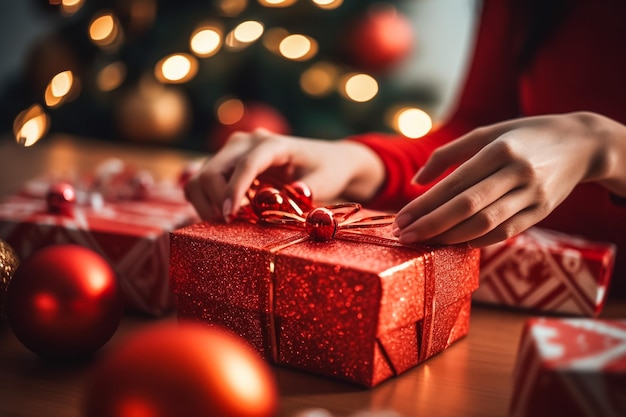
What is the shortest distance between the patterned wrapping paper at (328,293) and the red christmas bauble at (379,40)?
44.9 inches

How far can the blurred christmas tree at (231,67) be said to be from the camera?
171 cm

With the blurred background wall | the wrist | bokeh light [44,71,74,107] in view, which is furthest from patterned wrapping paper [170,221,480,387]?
the blurred background wall

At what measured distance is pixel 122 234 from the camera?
2.35 feet

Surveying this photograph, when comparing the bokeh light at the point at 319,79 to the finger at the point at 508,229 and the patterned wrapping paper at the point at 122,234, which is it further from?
the finger at the point at 508,229

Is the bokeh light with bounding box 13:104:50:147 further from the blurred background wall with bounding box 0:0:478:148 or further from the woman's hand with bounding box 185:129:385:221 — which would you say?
the blurred background wall with bounding box 0:0:478:148

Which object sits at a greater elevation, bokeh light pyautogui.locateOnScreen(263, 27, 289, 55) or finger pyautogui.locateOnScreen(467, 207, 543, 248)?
finger pyautogui.locateOnScreen(467, 207, 543, 248)

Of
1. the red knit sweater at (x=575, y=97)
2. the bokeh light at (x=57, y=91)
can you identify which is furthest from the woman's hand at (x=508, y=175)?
the bokeh light at (x=57, y=91)

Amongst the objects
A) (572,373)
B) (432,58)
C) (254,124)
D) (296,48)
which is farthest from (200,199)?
(432,58)

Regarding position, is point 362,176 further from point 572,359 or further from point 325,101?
point 325,101

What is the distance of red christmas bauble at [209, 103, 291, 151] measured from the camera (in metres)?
1.70

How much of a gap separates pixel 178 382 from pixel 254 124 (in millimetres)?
1365

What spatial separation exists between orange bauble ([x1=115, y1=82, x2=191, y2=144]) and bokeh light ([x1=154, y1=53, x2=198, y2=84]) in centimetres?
6

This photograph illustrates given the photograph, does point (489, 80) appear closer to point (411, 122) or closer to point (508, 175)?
point (508, 175)

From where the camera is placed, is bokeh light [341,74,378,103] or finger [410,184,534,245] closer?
finger [410,184,534,245]
